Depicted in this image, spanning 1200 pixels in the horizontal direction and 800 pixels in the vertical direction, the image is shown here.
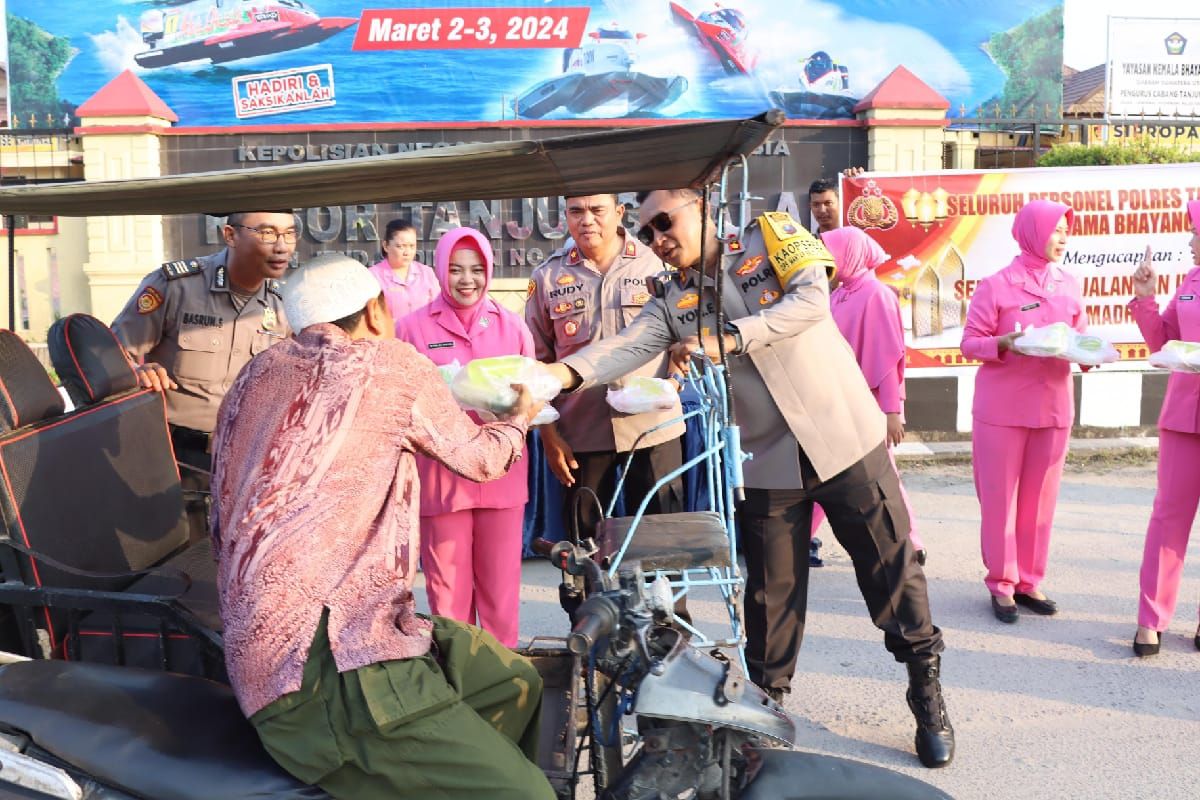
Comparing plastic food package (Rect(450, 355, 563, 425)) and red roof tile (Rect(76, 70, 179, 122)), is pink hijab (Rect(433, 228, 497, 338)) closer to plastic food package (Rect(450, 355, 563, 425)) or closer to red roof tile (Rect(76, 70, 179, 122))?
plastic food package (Rect(450, 355, 563, 425))

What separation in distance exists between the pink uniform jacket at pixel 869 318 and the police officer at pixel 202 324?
287cm

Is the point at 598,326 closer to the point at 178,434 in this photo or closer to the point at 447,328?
the point at 447,328

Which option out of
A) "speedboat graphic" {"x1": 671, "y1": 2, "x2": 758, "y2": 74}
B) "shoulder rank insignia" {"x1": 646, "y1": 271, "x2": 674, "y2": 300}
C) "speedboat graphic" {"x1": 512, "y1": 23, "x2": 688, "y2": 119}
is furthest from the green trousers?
"speedboat graphic" {"x1": 671, "y1": 2, "x2": 758, "y2": 74}

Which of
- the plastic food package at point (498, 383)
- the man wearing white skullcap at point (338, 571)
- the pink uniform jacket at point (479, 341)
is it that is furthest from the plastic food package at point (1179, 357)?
the man wearing white skullcap at point (338, 571)

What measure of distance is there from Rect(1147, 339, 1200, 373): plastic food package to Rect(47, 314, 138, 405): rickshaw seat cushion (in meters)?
4.07

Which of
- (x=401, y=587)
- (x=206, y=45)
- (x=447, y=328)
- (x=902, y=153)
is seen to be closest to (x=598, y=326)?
(x=447, y=328)

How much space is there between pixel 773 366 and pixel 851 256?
8.42 feet

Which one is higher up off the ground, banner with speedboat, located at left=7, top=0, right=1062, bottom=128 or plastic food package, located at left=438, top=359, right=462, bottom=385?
banner with speedboat, located at left=7, top=0, right=1062, bottom=128

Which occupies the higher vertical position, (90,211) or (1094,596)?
(90,211)

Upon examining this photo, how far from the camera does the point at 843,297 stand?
6.04 meters

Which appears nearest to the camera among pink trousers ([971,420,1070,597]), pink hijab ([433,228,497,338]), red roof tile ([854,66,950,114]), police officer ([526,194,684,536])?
pink hijab ([433,228,497,338])

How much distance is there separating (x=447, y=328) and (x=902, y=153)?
9522mm

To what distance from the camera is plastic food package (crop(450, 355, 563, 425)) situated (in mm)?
2924

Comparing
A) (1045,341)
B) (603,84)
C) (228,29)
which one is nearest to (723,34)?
(603,84)
